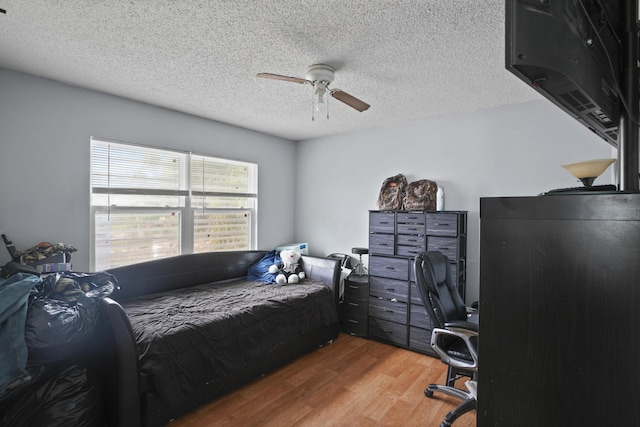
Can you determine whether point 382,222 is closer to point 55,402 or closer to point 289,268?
point 289,268

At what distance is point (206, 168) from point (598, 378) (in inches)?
153

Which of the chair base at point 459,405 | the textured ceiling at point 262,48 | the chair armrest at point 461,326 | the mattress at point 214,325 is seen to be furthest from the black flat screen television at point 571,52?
the mattress at point 214,325

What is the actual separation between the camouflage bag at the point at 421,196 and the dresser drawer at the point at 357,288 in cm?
102

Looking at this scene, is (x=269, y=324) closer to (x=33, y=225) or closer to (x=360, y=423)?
(x=360, y=423)

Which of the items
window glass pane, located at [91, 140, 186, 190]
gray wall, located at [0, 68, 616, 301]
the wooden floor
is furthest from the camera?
window glass pane, located at [91, 140, 186, 190]

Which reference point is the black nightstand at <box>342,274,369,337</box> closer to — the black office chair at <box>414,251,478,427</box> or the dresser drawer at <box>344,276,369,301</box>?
the dresser drawer at <box>344,276,369,301</box>

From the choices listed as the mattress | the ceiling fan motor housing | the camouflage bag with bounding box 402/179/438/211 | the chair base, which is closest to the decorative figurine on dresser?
the camouflage bag with bounding box 402/179/438/211

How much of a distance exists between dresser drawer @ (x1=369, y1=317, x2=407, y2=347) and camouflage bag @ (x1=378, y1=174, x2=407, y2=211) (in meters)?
1.30

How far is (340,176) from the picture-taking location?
445 cm

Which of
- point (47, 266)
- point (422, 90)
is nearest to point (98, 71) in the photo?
point (47, 266)

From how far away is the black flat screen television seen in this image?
23.2 inches

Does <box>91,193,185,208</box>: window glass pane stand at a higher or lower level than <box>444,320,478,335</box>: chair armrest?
higher

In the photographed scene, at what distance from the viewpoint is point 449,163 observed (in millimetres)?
3547

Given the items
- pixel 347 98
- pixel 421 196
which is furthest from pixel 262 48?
pixel 421 196
